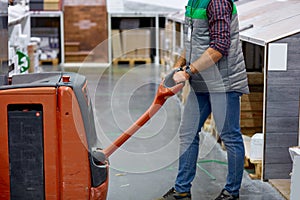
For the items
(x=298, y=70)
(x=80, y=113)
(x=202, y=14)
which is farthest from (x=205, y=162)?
(x=80, y=113)

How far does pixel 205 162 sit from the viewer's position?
5145mm

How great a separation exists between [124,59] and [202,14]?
376 inches

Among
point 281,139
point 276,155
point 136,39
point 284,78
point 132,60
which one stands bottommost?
point 276,155

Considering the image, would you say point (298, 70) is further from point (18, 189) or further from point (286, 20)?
point (18, 189)

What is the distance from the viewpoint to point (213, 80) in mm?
3803

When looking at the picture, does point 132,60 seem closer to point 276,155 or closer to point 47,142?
point 276,155

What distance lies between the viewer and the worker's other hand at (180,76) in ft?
11.8

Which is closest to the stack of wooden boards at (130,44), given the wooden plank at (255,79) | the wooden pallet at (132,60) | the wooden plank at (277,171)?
the wooden pallet at (132,60)

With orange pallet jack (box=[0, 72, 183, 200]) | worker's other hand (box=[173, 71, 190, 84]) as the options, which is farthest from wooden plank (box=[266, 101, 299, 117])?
orange pallet jack (box=[0, 72, 183, 200])

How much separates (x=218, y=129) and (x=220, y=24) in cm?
76

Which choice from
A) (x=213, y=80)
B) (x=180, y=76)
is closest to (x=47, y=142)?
(x=180, y=76)

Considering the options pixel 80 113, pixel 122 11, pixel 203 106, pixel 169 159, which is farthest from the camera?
pixel 122 11

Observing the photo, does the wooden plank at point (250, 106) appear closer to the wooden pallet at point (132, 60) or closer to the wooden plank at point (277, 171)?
the wooden plank at point (277, 171)

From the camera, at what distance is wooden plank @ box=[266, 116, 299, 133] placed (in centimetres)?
441
